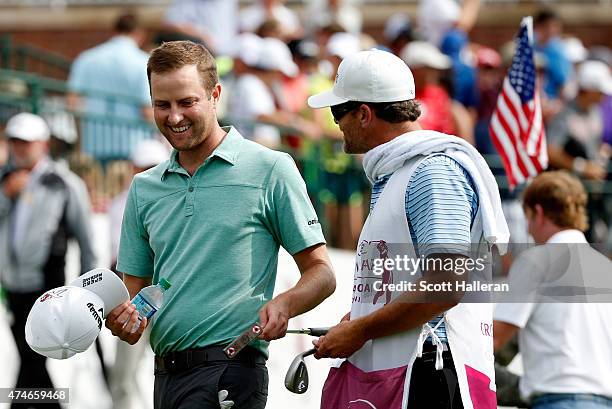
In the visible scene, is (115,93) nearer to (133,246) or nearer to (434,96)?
(434,96)

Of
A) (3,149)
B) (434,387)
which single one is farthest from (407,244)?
(3,149)

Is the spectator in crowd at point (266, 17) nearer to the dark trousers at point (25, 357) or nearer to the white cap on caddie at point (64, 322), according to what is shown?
the dark trousers at point (25, 357)

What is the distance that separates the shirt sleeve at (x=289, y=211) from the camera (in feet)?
20.0

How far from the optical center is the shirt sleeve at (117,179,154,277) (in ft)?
20.8

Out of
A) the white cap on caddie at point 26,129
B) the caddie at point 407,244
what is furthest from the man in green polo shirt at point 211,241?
the white cap on caddie at point 26,129

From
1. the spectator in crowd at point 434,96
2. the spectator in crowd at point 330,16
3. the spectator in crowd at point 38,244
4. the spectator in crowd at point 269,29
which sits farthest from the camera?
the spectator in crowd at point 330,16

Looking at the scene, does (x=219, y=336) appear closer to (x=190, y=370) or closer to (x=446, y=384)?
(x=190, y=370)

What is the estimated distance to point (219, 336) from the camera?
5996mm

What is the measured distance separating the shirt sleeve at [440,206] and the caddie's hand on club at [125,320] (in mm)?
1173

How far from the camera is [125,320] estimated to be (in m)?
5.85

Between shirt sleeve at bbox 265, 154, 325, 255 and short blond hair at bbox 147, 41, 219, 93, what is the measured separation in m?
0.47

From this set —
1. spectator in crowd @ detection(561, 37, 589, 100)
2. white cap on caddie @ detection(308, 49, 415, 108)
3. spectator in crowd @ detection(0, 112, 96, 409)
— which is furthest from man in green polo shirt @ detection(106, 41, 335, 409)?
spectator in crowd @ detection(561, 37, 589, 100)

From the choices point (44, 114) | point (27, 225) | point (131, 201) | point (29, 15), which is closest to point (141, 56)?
point (44, 114)

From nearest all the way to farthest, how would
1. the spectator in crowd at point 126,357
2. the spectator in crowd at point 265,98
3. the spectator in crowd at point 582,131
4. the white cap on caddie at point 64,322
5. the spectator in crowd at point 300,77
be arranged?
the white cap on caddie at point 64,322, the spectator in crowd at point 126,357, the spectator in crowd at point 265,98, the spectator in crowd at point 582,131, the spectator in crowd at point 300,77
